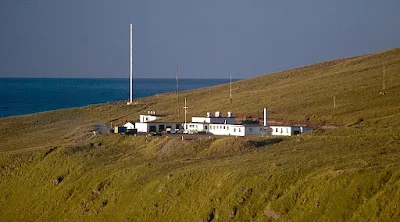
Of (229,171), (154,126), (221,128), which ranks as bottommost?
(229,171)

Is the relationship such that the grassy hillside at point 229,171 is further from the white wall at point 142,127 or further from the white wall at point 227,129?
the white wall at point 227,129

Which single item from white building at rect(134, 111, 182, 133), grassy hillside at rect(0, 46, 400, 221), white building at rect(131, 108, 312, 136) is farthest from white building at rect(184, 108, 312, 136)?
grassy hillside at rect(0, 46, 400, 221)

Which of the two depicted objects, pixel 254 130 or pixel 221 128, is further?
pixel 221 128

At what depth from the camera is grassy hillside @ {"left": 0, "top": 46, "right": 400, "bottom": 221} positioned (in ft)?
189

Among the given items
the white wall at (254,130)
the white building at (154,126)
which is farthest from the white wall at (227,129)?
the white building at (154,126)

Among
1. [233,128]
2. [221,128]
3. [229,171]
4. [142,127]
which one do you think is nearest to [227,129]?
[221,128]

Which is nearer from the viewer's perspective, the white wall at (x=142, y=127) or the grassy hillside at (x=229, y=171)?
the grassy hillside at (x=229, y=171)

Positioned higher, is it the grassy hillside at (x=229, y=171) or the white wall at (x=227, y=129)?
the white wall at (x=227, y=129)

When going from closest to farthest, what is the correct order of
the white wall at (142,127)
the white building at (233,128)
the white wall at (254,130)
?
the white building at (233,128) → the white wall at (254,130) → the white wall at (142,127)

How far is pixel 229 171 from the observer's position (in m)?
67.5

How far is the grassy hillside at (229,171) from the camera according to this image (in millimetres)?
57625

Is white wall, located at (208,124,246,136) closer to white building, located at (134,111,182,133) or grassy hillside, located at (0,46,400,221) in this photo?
white building, located at (134,111,182,133)

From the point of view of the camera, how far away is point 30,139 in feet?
378

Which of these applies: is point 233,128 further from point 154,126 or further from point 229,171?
point 229,171
